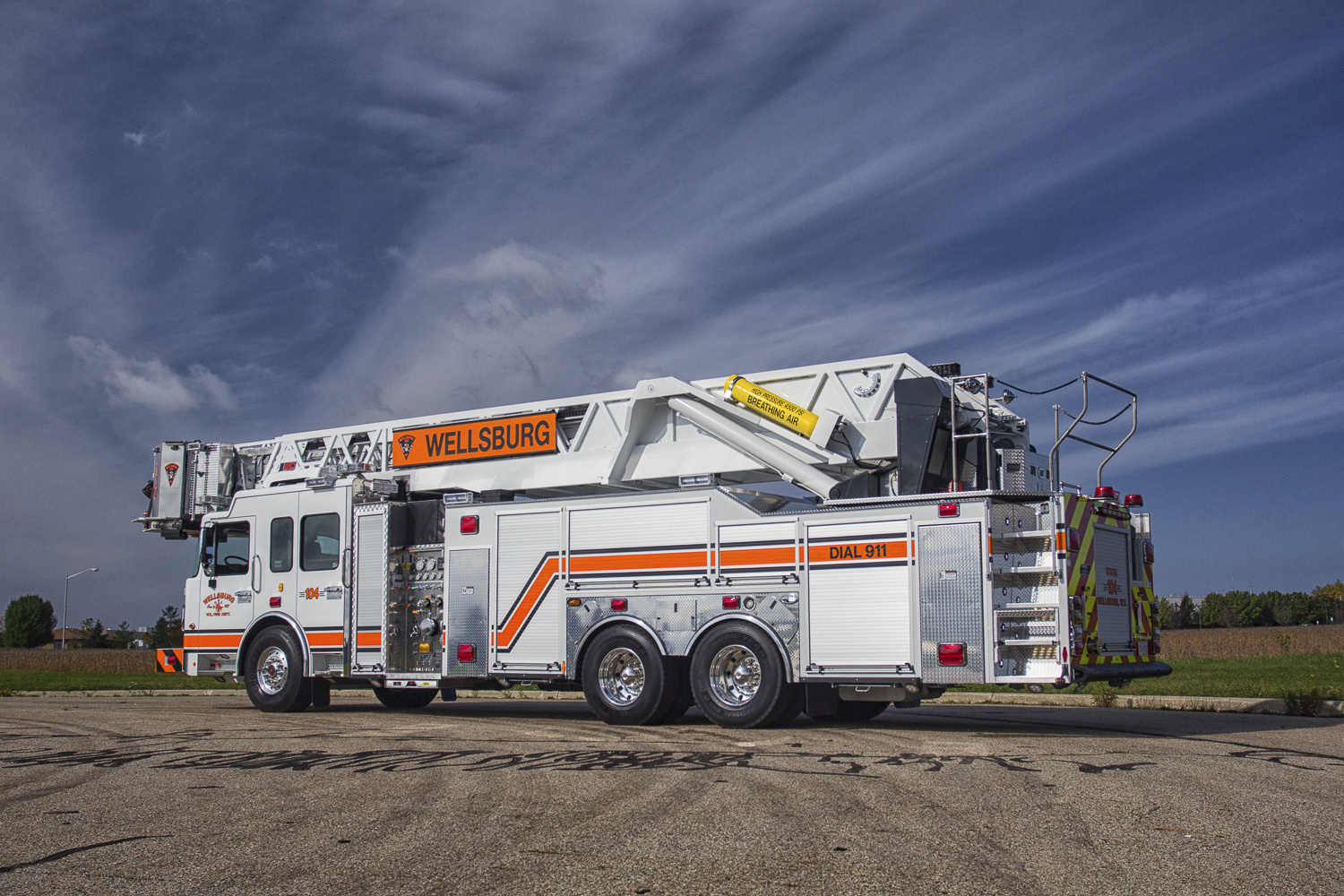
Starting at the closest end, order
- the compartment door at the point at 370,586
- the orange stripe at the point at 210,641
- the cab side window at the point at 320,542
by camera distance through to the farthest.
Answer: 1. the compartment door at the point at 370,586
2. the cab side window at the point at 320,542
3. the orange stripe at the point at 210,641

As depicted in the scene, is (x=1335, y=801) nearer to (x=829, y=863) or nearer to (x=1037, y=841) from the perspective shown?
(x=1037, y=841)

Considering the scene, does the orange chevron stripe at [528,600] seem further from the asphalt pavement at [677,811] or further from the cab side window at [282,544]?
the cab side window at [282,544]

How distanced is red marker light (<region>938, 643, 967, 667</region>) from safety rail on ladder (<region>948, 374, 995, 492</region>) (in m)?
1.54

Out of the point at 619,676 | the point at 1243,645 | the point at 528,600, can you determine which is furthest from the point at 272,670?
the point at 1243,645

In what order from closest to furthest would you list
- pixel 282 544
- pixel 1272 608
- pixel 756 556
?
pixel 756 556 < pixel 282 544 < pixel 1272 608

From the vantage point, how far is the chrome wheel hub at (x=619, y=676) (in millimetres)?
12453

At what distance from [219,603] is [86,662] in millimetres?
23287

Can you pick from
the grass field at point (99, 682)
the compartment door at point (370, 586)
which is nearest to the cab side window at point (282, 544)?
the compartment door at point (370, 586)

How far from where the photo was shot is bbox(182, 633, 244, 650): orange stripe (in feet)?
51.7

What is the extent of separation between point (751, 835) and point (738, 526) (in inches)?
241

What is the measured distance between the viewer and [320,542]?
15102 millimetres

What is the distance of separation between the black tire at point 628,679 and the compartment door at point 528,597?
1.75 feet

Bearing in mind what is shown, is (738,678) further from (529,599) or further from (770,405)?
(770,405)

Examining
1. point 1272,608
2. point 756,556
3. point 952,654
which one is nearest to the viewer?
point 952,654
